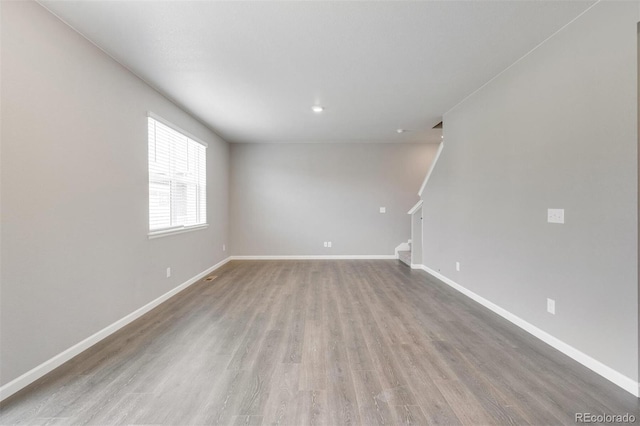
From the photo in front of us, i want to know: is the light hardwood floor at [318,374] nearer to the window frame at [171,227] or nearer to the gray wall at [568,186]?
the gray wall at [568,186]

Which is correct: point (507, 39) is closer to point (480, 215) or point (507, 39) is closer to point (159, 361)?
point (480, 215)

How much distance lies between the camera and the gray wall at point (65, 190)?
1768 millimetres

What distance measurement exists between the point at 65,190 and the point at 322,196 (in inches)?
180

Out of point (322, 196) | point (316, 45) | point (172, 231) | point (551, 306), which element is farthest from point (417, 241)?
point (172, 231)

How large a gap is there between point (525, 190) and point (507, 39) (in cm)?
134

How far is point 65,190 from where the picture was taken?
2.12 meters

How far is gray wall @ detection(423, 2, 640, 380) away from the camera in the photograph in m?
1.79

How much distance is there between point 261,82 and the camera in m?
3.11

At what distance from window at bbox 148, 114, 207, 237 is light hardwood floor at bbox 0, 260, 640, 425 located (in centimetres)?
121

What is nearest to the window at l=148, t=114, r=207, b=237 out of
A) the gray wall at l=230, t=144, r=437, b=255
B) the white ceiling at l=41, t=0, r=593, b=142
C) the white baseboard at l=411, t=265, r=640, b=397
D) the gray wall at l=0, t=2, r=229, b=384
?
the gray wall at l=0, t=2, r=229, b=384

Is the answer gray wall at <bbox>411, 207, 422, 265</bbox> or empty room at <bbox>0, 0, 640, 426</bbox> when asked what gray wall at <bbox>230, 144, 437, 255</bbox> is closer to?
gray wall at <bbox>411, 207, 422, 265</bbox>

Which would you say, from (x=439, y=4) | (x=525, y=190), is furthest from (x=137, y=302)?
(x=525, y=190)

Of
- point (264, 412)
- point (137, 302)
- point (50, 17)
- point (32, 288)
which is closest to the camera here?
point (264, 412)

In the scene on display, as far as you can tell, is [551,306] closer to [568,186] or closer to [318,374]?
[568,186]
